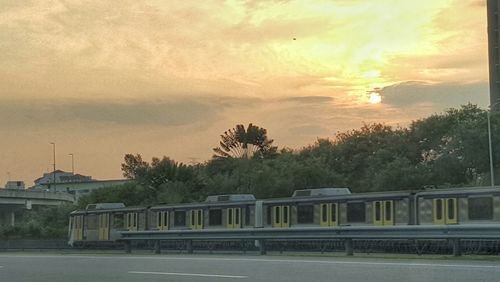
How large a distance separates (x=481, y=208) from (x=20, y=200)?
245 ft

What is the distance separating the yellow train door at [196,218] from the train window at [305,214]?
630 cm

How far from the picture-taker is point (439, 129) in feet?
232

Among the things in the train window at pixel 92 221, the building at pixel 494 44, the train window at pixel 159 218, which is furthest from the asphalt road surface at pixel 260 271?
the building at pixel 494 44

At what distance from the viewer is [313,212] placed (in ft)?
103

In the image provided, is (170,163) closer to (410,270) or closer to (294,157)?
(294,157)

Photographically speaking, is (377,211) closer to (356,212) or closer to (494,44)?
(356,212)

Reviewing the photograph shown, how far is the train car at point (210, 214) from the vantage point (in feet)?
112

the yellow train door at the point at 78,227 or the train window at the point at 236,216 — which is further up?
the train window at the point at 236,216

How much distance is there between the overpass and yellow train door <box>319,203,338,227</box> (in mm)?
64433

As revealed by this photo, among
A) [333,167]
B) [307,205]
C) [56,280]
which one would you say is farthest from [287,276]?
[333,167]

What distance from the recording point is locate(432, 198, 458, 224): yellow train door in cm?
2617

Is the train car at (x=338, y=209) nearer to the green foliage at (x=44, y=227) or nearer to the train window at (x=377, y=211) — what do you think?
the train window at (x=377, y=211)

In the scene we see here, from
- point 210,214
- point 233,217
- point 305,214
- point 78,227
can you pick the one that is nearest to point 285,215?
point 305,214

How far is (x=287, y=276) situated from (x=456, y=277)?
2.87 m
